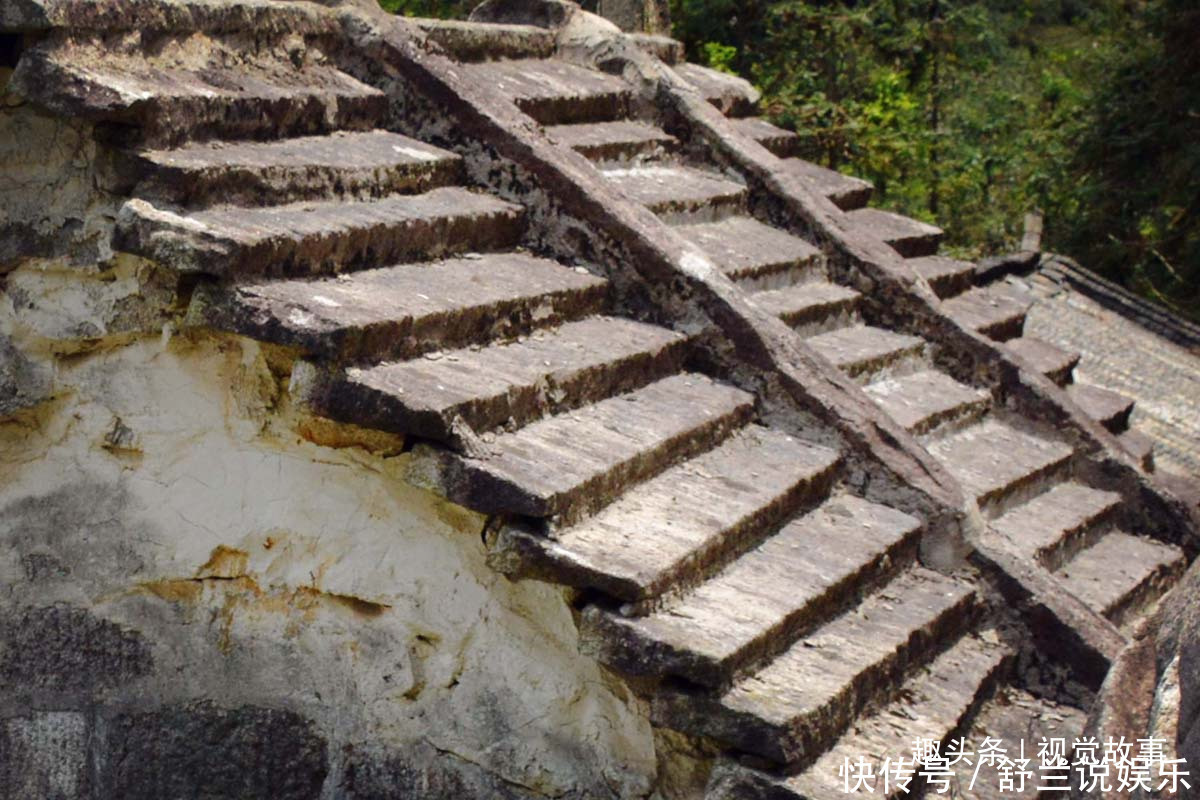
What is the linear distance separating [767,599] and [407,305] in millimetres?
1098

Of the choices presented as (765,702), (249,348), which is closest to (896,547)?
(765,702)

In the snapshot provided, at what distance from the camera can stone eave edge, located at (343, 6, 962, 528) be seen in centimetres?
446

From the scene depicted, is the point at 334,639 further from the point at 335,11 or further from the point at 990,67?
the point at 990,67

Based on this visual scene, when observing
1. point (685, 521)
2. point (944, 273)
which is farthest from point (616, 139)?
point (685, 521)

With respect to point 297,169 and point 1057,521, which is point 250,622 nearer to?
point 297,169

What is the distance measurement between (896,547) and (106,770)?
216 cm

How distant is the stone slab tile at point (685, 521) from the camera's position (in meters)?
3.34

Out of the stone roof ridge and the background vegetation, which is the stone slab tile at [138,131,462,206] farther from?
the background vegetation

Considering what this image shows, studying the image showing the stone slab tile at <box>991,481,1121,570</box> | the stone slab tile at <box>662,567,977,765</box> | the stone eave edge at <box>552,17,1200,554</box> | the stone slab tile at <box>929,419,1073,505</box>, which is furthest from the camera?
the stone eave edge at <box>552,17,1200,554</box>

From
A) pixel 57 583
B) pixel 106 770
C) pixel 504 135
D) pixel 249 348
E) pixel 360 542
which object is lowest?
pixel 106 770

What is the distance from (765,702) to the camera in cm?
331

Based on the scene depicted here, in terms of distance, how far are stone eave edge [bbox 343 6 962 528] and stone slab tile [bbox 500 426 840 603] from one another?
0.17m

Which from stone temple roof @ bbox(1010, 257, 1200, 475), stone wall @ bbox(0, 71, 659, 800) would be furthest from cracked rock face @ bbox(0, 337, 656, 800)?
stone temple roof @ bbox(1010, 257, 1200, 475)

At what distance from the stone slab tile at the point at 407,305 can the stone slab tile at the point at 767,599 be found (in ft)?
2.62
